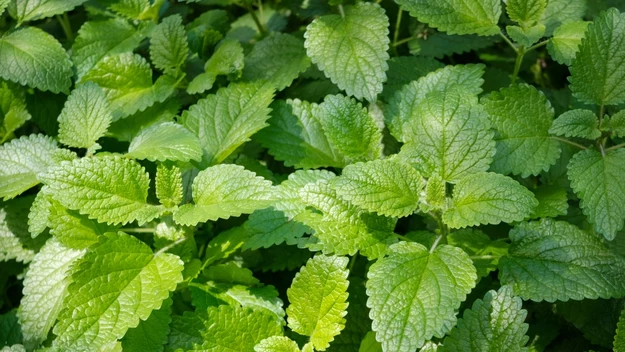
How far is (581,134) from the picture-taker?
1.66 m

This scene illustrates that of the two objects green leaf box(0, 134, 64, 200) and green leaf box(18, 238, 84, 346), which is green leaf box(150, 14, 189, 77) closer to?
green leaf box(0, 134, 64, 200)

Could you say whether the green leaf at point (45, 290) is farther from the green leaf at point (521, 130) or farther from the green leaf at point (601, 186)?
the green leaf at point (601, 186)

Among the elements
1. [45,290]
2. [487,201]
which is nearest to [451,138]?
[487,201]

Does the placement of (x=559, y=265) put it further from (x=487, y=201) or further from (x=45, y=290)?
(x=45, y=290)

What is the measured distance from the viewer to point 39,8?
2156mm

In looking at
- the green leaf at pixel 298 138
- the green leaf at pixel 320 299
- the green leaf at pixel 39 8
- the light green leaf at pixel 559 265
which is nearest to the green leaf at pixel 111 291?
the green leaf at pixel 320 299

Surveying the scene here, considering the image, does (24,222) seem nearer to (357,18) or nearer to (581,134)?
(357,18)

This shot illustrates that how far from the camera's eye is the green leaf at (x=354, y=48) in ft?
5.94

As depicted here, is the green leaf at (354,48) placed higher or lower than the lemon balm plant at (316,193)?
higher

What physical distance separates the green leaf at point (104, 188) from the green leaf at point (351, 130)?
0.51 m

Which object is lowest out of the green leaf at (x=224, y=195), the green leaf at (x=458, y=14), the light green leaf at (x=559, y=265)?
the light green leaf at (x=559, y=265)

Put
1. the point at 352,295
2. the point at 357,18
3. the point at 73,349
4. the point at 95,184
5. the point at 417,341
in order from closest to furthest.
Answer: the point at 417,341 → the point at 73,349 → the point at 95,184 → the point at 352,295 → the point at 357,18

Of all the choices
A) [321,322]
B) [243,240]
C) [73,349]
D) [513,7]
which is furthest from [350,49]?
[73,349]

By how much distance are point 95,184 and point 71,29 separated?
1.15 m
